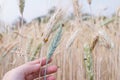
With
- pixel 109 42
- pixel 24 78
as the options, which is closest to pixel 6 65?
pixel 24 78

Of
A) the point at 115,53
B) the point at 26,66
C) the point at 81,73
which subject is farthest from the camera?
the point at 115,53

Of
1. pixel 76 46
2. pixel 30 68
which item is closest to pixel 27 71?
pixel 30 68

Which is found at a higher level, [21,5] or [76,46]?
[21,5]

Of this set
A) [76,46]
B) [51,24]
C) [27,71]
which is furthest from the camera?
[76,46]

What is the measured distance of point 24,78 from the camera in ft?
3.52

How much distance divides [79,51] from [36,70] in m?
0.91

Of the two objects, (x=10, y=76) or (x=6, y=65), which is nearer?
(x=10, y=76)

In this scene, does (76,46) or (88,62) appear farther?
(76,46)

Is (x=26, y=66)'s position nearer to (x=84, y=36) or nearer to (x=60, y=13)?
(x=60, y=13)

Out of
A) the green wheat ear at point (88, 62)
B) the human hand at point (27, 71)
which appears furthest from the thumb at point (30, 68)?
the green wheat ear at point (88, 62)

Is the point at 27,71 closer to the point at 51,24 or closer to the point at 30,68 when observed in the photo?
the point at 30,68

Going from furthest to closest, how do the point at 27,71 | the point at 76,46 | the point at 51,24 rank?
the point at 76,46, the point at 27,71, the point at 51,24

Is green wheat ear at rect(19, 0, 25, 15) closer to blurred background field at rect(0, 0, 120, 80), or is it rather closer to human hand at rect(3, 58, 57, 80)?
blurred background field at rect(0, 0, 120, 80)

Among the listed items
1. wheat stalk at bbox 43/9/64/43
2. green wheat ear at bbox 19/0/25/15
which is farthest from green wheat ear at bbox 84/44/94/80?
green wheat ear at bbox 19/0/25/15
